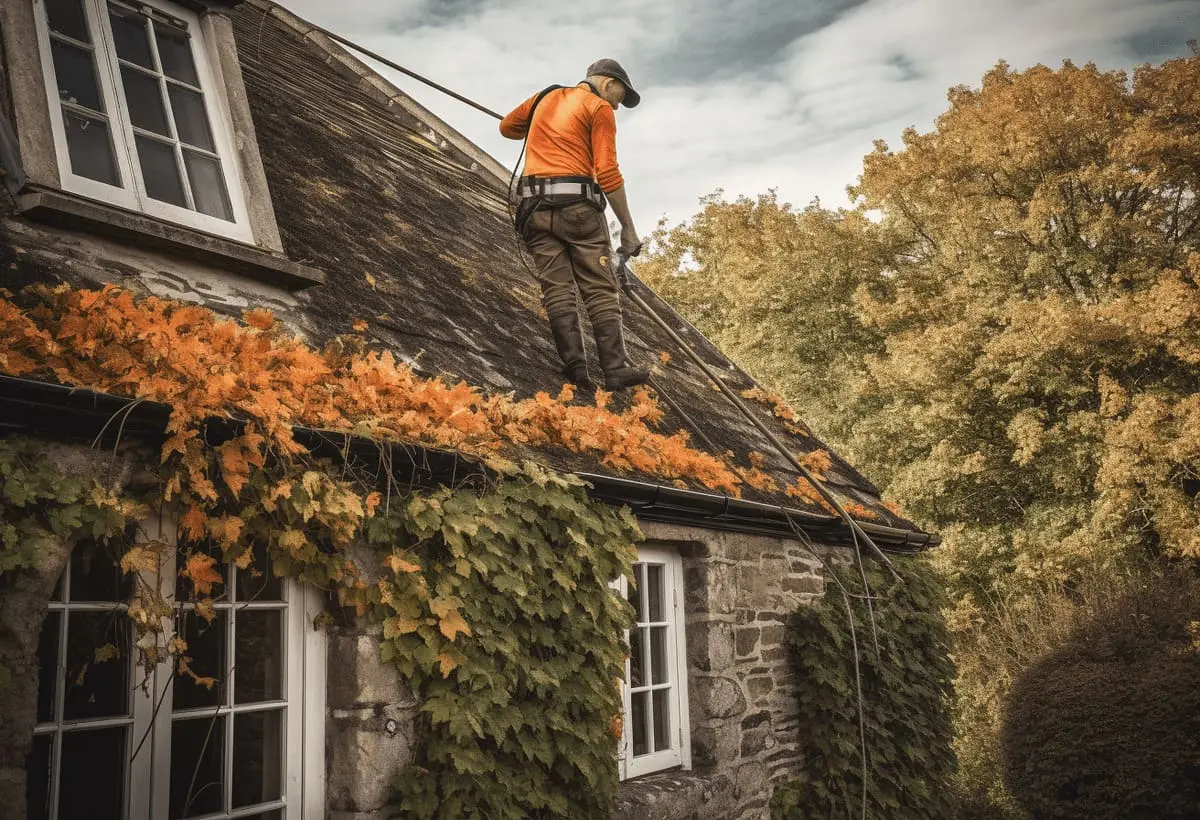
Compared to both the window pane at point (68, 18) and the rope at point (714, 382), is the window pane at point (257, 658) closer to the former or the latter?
the window pane at point (68, 18)

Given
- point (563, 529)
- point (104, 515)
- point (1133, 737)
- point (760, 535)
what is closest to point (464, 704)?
point (563, 529)

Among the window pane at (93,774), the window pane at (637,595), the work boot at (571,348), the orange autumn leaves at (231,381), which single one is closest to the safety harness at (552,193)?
the work boot at (571,348)

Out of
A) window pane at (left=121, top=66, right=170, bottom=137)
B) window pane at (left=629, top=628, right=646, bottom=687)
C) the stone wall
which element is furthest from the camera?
window pane at (left=629, top=628, right=646, bottom=687)

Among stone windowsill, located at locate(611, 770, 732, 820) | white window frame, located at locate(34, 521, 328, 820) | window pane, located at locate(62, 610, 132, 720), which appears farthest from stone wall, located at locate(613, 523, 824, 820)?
window pane, located at locate(62, 610, 132, 720)

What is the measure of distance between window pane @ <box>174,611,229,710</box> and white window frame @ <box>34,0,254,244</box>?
1849mm

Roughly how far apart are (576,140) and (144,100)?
2.48m

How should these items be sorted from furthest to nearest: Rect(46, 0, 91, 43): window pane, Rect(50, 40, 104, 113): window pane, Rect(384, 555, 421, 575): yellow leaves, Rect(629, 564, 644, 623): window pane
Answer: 1. Rect(629, 564, 644, 623): window pane
2. Rect(46, 0, 91, 43): window pane
3. Rect(50, 40, 104, 113): window pane
4. Rect(384, 555, 421, 575): yellow leaves

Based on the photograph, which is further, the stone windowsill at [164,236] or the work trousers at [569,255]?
the work trousers at [569,255]

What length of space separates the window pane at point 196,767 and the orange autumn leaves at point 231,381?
0.78 m

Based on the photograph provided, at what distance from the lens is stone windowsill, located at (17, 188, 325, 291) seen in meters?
3.90

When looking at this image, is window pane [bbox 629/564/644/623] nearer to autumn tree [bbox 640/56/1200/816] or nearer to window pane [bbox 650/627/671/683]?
window pane [bbox 650/627/671/683]

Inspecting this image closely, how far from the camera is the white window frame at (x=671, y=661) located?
573cm

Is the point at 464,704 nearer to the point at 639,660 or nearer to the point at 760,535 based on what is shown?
the point at 639,660

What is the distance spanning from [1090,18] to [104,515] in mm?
21156
